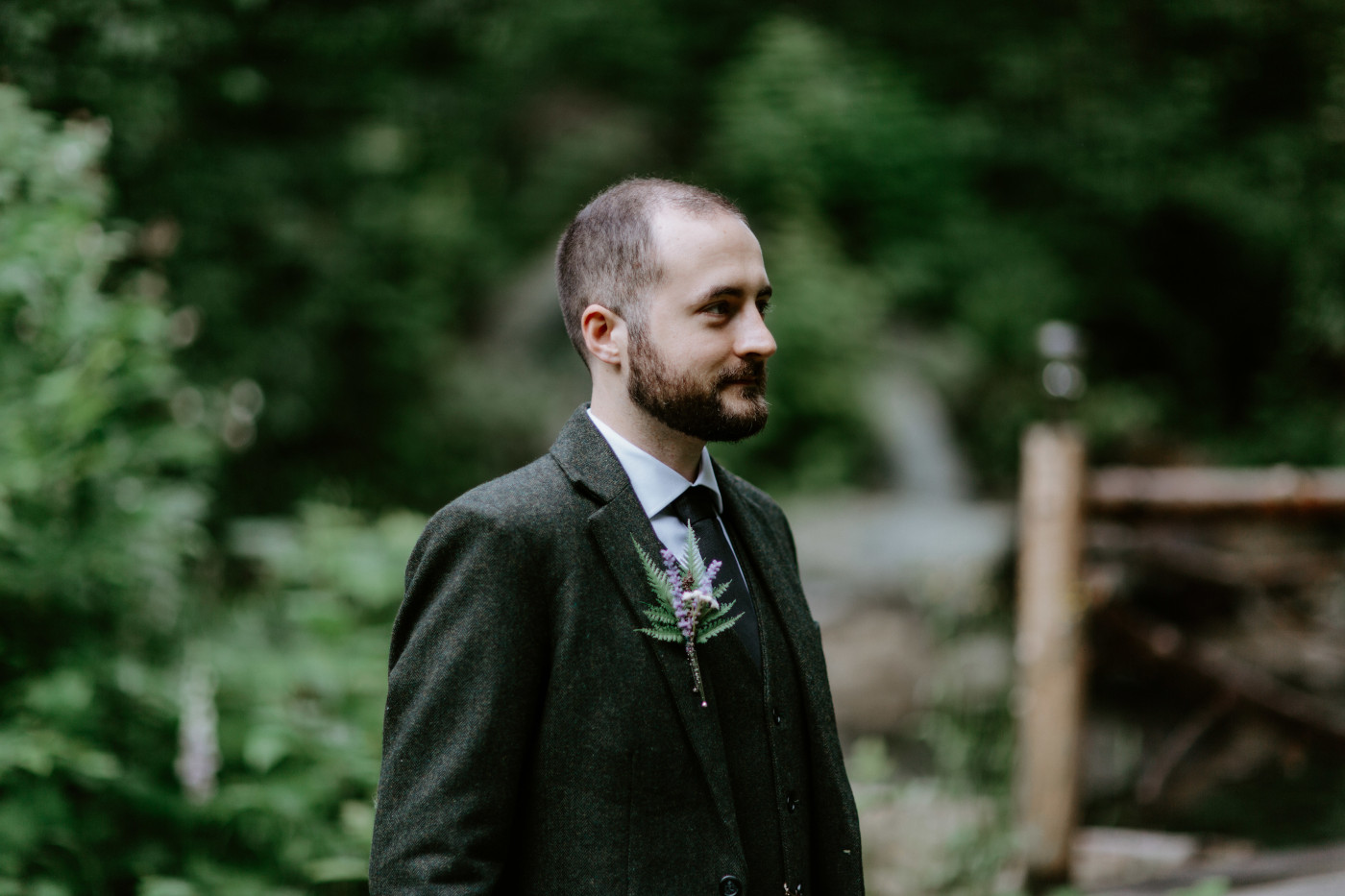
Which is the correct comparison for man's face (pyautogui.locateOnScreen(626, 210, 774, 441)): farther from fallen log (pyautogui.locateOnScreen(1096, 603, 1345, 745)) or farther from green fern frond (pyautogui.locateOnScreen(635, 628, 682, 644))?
fallen log (pyautogui.locateOnScreen(1096, 603, 1345, 745))

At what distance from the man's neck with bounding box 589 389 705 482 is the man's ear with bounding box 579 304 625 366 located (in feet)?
0.24

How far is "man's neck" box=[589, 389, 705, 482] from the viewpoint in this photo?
1.67m

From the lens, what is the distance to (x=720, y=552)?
5.68 ft

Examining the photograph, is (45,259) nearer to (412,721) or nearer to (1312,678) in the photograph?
(412,721)

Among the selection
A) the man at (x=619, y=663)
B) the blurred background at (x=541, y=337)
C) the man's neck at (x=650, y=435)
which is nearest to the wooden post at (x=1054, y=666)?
the blurred background at (x=541, y=337)

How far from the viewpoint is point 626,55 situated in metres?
11.2

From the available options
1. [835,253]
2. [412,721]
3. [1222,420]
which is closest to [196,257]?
[412,721]

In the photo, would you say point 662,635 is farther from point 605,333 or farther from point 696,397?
point 605,333

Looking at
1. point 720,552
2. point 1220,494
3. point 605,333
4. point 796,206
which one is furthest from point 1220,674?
point 796,206

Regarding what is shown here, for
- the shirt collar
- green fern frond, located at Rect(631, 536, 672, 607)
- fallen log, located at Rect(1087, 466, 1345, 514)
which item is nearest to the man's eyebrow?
the shirt collar

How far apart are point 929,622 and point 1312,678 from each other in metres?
2.47

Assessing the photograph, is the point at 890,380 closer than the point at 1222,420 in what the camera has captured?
Yes

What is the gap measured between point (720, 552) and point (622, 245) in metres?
0.49

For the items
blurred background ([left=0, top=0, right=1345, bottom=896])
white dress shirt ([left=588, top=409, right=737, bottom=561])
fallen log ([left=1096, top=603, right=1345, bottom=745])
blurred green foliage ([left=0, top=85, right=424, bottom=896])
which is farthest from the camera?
fallen log ([left=1096, top=603, right=1345, bottom=745])
